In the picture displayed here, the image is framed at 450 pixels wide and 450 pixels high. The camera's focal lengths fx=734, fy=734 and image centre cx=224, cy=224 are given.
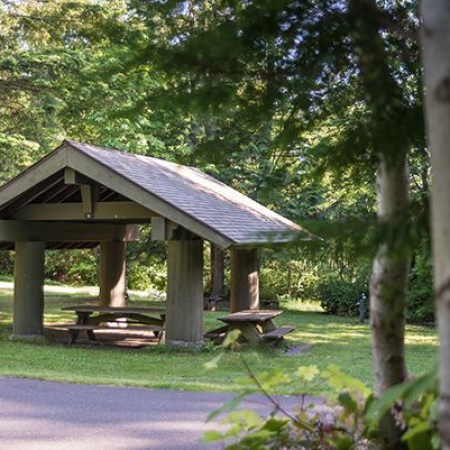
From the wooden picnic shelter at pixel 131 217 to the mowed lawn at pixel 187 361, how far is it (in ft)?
3.09

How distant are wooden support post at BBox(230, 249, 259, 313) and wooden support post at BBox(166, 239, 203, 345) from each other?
2.37 m

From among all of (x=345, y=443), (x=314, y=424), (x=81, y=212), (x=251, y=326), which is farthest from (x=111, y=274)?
(x=345, y=443)

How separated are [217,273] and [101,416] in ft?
65.7

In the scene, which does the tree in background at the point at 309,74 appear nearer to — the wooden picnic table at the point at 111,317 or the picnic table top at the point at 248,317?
the picnic table top at the point at 248,317

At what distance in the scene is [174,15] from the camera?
377cm

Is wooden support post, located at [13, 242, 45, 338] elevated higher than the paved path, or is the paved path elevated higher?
wooden support post, located at [13, 242, 45, 338]

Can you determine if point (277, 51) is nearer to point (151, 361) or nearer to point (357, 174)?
point (357, 174)

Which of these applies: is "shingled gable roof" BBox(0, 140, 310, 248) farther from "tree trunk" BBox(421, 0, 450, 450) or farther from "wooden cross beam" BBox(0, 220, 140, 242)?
"tree trunk" BBox(421, 0, 450, 450)

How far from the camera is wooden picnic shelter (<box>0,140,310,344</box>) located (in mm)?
14172

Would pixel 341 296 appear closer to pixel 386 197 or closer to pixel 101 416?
pixel 101 416

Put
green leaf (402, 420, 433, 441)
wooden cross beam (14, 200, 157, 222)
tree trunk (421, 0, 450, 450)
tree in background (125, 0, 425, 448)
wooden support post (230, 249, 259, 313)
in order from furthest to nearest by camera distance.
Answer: wooden support post (230, 249, 259, 313)
wooden cross beam (14, 200, 157, 222)
tree in background (125, 0, 425, 448)
green leaf (402, 420, 433, 441)
tree trunk (421, 0, 450, 450)

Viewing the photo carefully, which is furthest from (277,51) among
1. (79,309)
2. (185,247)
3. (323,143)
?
(79,309)

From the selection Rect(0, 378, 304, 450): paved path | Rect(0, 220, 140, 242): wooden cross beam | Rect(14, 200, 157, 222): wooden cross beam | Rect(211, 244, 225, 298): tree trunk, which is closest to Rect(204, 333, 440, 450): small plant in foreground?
Rect(0, 378, 304, 450): paved path

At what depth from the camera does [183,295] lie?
48.1ft
